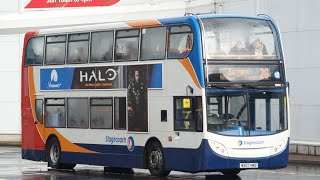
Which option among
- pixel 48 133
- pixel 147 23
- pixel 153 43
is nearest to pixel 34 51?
pixel 48 133

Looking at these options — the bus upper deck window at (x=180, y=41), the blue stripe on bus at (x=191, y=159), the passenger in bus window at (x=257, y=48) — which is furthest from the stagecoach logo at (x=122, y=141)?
the passenger in bus window at (x=257, y=48)

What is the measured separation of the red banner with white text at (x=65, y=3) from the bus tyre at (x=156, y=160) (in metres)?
17.0

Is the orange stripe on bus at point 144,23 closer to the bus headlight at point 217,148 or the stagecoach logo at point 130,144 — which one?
the stagecoach logo at point 130,144

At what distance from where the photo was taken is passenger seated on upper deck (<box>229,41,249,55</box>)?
21.0 m

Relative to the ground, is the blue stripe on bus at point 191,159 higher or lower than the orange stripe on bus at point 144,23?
lower

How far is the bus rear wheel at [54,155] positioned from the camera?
84.7ft

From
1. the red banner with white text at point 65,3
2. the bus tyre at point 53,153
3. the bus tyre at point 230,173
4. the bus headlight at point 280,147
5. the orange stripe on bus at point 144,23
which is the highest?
the red banner with white text at point 65,3

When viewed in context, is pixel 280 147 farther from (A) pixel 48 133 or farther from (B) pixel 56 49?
(A) pixel 48 133

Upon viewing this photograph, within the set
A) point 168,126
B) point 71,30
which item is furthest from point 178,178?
point 71,30

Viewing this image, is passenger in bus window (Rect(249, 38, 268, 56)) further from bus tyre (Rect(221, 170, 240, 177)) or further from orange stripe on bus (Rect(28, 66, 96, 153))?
orange stripe on bus (Rect(28, 66, 96, 153))

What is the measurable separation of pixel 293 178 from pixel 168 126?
306 centimetres

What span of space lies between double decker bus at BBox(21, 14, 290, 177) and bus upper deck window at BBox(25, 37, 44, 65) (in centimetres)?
116

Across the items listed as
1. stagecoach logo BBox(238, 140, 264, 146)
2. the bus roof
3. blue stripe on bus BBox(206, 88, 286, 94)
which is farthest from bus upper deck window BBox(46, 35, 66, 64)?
stagecoach logo BBox(238, 140, 264, 146)

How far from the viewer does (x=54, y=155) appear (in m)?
26.1
